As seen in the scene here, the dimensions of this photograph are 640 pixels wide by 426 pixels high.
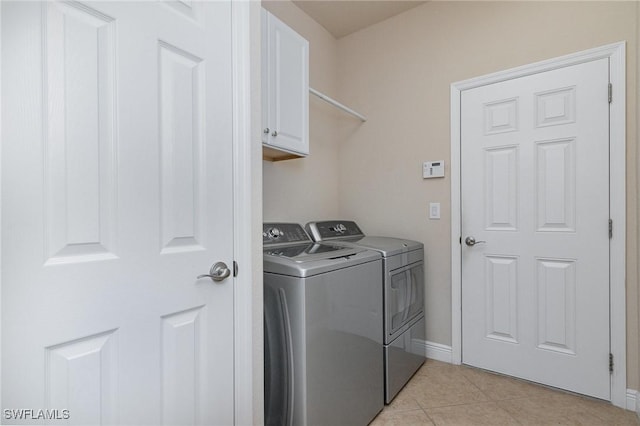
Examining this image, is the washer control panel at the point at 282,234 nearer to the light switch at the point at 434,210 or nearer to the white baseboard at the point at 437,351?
the light switch at the point at 434,210

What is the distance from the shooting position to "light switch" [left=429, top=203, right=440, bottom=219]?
8.03 ft

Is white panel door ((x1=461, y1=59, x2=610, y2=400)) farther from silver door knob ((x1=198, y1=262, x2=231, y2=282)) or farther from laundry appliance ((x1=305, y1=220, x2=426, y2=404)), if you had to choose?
silver door knob ((x1=198, y1=262, x2=231, y2=282))

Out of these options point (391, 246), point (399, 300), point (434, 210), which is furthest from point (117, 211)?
point (434, 210)

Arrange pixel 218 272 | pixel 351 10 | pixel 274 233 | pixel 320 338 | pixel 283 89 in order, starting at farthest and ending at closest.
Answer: pixel 351 10 < pixel 274 233 < pixel 283 89 < pixel 320 338 < pixel 218 272

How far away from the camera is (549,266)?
80.9 inches

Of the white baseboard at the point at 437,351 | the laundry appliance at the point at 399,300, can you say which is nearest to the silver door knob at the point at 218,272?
the laundry appliance at the point at 399,300

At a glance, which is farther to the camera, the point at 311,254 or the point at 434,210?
the point at 434,210

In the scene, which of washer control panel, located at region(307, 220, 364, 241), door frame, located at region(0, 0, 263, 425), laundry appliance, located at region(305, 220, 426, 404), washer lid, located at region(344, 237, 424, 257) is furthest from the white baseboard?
door frame, located at region(0, 0, 263, 425)

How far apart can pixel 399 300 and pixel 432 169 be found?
1062 millimetres

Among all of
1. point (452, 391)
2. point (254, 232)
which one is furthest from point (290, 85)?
point (452, 391)

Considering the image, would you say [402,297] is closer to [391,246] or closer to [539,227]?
[391,246]

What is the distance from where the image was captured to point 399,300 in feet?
6.72

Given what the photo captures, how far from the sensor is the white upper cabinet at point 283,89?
1.70m

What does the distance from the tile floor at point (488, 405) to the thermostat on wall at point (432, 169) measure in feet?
4.79
